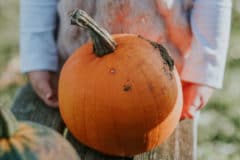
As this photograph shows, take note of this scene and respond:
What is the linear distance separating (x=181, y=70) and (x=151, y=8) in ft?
0.70

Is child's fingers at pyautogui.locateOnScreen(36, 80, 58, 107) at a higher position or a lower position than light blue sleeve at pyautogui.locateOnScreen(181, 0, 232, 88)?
lower

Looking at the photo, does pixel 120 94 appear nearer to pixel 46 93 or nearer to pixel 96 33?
pixel 96 33

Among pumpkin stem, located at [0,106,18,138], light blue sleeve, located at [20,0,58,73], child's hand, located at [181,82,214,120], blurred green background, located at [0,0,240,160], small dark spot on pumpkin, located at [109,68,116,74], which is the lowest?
blurred green background, located at [0,0,240,160]

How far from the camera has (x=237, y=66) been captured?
2959 millimetres

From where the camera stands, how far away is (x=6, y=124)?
3.26ft

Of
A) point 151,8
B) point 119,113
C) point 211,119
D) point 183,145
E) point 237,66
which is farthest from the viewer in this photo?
point 237,66

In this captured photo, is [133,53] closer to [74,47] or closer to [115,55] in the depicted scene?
[115,55]

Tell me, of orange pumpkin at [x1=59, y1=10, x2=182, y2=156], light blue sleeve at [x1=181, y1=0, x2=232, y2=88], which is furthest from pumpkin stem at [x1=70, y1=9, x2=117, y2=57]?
light blue sleeve at [x1=181, y1=0, x2=232, y2=88]

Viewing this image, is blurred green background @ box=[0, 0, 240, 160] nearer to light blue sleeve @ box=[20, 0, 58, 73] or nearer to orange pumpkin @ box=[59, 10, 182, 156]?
light blue sleeve @ box=[20, 0, 58, 73]

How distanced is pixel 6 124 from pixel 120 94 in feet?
1.47

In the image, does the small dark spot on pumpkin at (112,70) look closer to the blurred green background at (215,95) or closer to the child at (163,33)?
the child at (163,33)

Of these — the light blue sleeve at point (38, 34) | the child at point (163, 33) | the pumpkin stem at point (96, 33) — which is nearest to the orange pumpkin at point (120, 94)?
the pumpkin stem at point (96, 33)

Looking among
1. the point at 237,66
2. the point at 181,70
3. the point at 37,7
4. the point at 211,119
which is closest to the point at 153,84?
the point at 181,70

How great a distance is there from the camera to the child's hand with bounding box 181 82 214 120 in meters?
1.72
